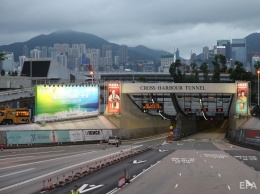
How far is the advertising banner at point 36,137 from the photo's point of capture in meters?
60.3

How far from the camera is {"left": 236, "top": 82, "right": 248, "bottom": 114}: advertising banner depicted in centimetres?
8081

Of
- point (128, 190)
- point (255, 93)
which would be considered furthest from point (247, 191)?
point (255, 93)

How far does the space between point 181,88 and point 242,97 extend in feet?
32.9

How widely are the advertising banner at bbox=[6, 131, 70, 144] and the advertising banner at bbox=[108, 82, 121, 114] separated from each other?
14.6 m

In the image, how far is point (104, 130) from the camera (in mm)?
75938

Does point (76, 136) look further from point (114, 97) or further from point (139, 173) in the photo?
point (139, 173)

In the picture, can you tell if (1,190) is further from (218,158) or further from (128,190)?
(218,158)

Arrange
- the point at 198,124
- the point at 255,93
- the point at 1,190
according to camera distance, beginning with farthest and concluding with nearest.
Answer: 1. the point at 255,93
2. the point at 198,124
3. the point at 1,190

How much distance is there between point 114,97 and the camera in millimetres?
82125

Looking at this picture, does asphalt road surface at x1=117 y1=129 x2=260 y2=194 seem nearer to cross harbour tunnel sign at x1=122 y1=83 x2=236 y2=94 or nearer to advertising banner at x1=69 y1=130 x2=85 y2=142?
advertising banner at x1=69 y1=130 x2=85 y2=142

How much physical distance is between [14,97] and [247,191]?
60.2 m

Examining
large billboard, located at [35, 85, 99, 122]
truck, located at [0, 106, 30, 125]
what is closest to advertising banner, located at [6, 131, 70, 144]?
large billboard, located at [35, 85, 99, 122]
